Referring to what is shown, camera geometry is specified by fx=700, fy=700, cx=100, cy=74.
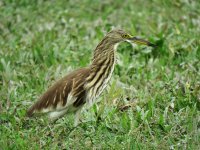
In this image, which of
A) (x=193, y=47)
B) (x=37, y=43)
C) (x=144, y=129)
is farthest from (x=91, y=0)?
(x=144, y=129)

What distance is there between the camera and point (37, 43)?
9617mm

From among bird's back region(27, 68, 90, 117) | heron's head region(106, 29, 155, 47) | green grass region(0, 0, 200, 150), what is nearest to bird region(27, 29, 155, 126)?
bird's back region(27, 68, 90, 117)

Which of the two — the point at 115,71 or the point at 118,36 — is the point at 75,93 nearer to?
the point at 118,36

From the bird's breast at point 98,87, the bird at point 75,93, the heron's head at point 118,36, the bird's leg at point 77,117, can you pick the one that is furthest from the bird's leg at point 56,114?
the heron's head at point 118,36

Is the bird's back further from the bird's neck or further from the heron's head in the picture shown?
the heron's head

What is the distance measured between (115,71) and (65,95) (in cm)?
203

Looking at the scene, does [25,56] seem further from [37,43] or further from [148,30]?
[148,30]

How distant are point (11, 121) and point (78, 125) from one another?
2.24 feet

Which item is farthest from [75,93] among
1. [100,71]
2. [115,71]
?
[115,71]

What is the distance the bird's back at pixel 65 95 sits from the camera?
6.69 m

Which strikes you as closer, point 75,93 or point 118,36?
point 75,93

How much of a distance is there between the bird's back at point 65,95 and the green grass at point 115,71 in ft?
0.57

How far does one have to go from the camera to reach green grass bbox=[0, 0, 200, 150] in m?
6.49

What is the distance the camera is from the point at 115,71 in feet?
28.4
